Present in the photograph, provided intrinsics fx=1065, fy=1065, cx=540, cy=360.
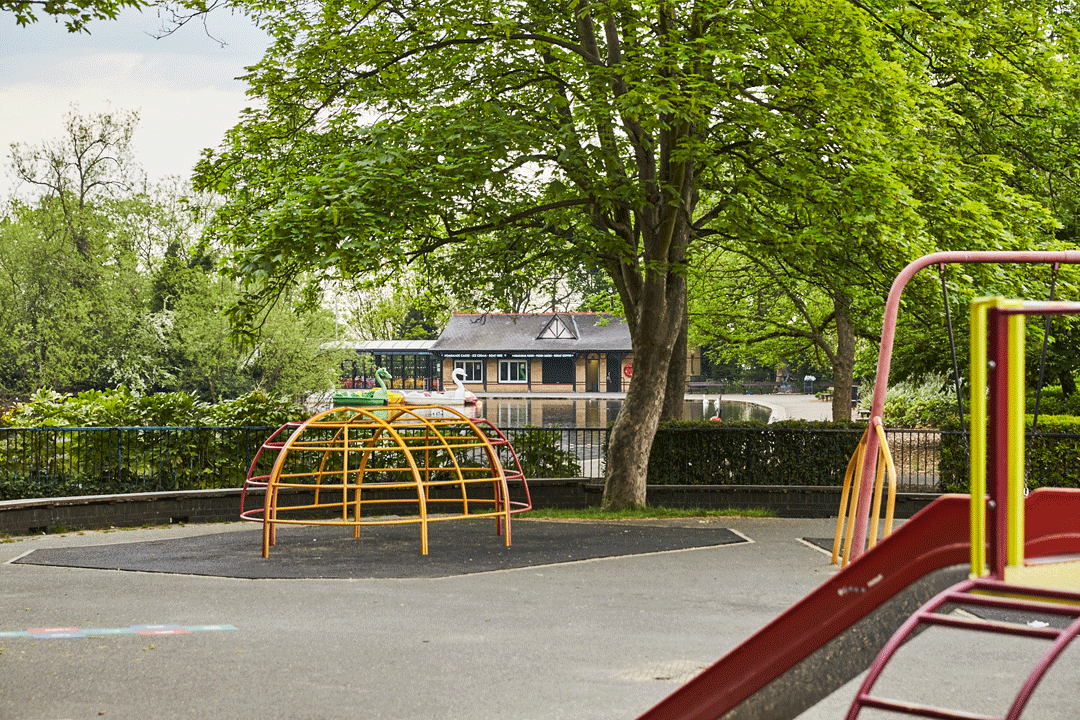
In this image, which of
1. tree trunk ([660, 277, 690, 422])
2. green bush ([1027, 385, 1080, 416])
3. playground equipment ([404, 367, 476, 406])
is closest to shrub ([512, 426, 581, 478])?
tree trunk ([660, 277, 690, 422])

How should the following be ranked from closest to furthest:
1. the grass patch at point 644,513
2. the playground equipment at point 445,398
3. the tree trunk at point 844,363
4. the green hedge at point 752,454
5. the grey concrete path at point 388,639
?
the grey concrete path at point 388,639
the grass patch at point 644,513
the green hedge at point 752,454
the tree trunk at point 844,363
the playground equipment at point 445,398

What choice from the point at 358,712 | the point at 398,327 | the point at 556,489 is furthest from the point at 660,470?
the point at 398,327

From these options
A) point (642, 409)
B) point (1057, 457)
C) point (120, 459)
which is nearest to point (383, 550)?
point (120, 459)

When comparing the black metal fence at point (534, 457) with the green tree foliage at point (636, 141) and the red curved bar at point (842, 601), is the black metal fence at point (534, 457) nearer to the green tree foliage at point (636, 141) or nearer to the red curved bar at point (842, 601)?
the green tree foliage at point (636, 141)

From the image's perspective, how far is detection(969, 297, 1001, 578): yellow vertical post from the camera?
3.54 metres

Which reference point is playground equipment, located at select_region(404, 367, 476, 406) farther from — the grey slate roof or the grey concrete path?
the grey concrete path

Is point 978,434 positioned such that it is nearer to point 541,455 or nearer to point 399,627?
point 399,627

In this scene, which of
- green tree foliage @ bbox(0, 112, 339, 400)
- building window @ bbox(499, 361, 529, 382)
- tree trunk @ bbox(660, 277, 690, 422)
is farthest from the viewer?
building window @ bbox(499, 361, 529, 382)

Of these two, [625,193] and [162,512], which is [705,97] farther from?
[162,512]

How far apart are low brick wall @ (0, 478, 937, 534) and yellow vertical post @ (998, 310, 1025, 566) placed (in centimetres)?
1326

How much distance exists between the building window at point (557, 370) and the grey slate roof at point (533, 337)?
1296mm

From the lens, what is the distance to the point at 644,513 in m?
16.3

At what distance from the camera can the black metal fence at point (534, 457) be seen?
49.5ft

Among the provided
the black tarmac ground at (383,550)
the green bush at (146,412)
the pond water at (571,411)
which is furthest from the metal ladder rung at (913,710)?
the pond water at (571,411)
